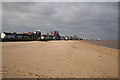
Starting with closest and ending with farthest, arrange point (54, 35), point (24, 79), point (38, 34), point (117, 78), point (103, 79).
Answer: point (24, 79) → point (103, 79) → point (117, 78) → point (38, 34) → point (54, 35)

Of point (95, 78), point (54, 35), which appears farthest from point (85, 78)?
point (54, 35)

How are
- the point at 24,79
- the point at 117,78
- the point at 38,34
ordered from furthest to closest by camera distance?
1. the point at 38,34
2. the point at 117,78
3. the point at 24,79

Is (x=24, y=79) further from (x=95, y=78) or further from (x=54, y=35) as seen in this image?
(x=54, y=35)

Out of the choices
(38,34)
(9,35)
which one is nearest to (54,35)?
(38,34)

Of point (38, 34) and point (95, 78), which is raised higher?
point (38, 34)

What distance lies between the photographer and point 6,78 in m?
4.37

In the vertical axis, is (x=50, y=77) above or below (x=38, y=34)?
below

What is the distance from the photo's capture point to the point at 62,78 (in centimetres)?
462

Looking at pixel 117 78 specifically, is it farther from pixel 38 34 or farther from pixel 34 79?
pixel 38 34

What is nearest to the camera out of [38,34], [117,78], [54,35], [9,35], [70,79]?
[70,79]

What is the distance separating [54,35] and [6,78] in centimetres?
15506

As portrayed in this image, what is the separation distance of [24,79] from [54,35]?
15515 cm

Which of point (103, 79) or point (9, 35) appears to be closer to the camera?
point (103, 79)

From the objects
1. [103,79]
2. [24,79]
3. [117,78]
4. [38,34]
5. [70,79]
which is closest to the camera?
[24,79]
